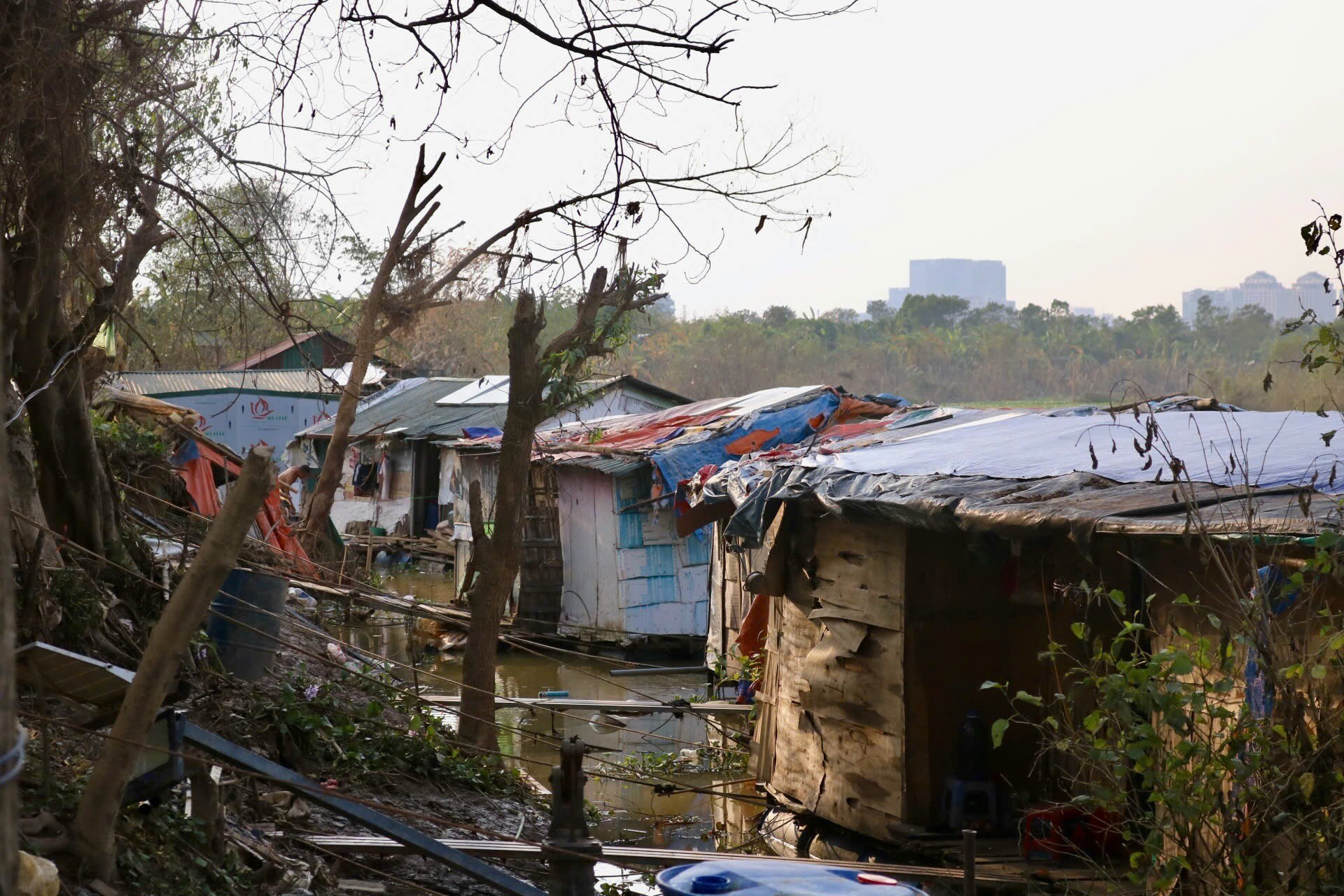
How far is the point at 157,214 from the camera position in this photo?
629cm

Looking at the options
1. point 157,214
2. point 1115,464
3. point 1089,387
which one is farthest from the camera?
point 1089,387

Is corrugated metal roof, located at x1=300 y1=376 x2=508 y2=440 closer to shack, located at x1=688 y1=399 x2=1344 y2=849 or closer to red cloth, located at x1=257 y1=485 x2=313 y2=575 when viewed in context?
red cloth, located at x1=257 y1=485 x2=313 y2=575

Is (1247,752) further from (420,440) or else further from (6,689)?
(420,440)

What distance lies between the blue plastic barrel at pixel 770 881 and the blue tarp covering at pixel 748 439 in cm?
1116

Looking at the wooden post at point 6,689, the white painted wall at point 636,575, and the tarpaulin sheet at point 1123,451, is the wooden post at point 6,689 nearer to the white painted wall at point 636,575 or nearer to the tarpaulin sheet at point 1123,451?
the tarpaulin sheet at point 1123,451

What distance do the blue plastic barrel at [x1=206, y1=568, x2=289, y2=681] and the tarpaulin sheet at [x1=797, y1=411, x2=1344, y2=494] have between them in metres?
3.71

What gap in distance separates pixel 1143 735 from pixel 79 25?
524cm

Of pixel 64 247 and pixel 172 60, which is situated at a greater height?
pixel 172 60

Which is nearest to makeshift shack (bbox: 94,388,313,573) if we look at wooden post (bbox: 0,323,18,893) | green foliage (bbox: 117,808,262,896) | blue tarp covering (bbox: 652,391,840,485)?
blue tarp covering (bbox: 652,391,840,485)

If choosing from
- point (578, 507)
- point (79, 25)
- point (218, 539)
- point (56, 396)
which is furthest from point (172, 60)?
point (578, 507)

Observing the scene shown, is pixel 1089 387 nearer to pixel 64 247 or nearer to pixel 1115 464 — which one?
pixel 1115 464

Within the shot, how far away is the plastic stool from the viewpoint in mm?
7688

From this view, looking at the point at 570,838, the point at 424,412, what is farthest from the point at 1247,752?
the point at 424,412

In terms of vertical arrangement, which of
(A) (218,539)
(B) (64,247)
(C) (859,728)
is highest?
(B) (64,247)
